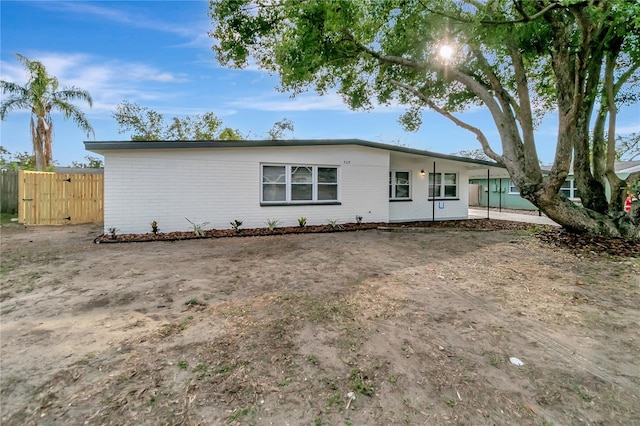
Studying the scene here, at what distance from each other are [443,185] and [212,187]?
9823 mm

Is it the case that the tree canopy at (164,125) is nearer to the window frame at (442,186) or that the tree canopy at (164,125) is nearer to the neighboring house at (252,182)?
the neighboring house at (252,182)

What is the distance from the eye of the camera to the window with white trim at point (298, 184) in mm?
9720

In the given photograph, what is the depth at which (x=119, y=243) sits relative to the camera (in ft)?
24.4

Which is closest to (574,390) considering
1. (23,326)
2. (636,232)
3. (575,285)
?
(575,285)

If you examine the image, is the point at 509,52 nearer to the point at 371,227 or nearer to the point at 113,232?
the point at 371,227

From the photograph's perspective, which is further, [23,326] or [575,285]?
[575,285]

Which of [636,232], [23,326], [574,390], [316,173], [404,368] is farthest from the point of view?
[316,173]

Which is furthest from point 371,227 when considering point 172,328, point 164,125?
point 164,125

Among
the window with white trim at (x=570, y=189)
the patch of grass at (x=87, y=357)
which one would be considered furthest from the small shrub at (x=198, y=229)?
the window with white trim at (x=570, y=189)

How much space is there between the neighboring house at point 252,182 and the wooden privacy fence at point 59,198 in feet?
13.8

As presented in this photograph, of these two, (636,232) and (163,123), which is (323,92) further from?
(163,123)

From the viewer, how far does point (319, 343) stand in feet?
8.73

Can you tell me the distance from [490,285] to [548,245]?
→ 3.97 metres

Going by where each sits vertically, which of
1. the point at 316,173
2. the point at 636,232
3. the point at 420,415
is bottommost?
the point at 420,415
